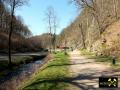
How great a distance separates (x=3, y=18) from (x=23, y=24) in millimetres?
41555

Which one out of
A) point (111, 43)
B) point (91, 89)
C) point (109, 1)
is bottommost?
point (91, 89)

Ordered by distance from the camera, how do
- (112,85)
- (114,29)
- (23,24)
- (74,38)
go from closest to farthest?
1. (112,85)
2. (114,29)
3. (74,38)
4. (23,24)

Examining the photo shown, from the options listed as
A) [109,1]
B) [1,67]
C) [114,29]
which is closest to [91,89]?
[1,67]

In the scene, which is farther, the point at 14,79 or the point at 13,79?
the point at 13,79

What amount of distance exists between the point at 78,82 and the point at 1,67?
18761 mm

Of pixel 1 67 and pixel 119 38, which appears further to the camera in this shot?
pixel 119 38

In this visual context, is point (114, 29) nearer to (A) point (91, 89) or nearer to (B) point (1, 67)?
(B) point (1, 67)

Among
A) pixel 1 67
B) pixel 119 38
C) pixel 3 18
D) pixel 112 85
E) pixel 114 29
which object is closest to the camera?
pixel 112 85

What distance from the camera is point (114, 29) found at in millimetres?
55469

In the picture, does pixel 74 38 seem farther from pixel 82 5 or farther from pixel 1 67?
pixel 1 67

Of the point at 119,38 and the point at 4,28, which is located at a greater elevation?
the point at 4,28

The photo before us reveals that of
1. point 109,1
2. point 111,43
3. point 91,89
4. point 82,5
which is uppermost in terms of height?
point 109,1

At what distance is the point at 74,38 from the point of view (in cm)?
15138

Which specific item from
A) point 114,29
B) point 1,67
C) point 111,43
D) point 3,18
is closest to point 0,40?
point 3,18
